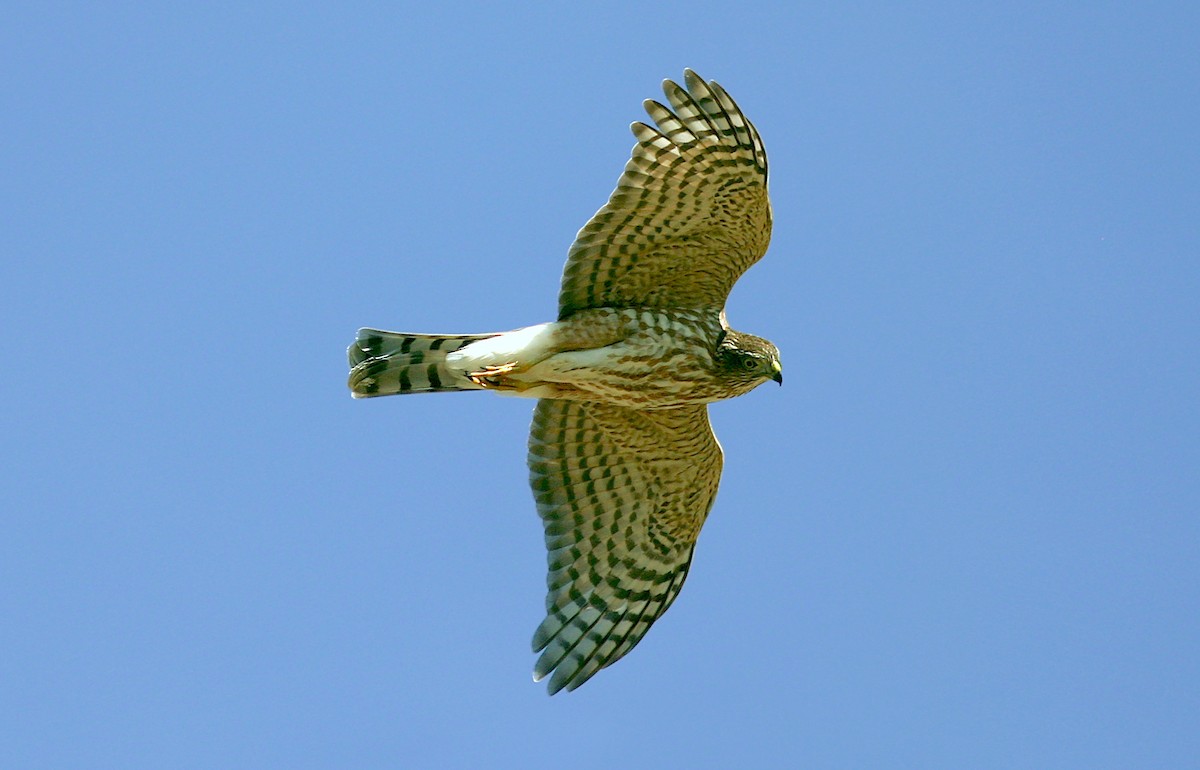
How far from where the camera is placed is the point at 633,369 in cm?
965

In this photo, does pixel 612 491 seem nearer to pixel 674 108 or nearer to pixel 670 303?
pixel 670 303

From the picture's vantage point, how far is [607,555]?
416 inches

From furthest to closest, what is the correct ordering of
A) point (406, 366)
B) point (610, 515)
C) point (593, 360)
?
point (610, 515) < point (406, 366) < point (593, 360)

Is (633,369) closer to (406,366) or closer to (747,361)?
(747,361)

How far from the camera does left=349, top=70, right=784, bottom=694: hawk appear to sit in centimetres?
927

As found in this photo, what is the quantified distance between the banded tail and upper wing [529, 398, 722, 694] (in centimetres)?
76

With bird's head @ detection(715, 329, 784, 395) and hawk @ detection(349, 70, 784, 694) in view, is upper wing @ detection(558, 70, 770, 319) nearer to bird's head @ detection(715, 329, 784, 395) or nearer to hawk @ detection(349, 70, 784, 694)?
hawk @ detection(349, 70, 784, 694)

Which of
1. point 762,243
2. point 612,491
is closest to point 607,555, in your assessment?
point 612,491

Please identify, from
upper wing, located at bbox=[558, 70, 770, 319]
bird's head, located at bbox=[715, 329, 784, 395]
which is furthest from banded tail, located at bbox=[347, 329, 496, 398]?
bird's head, located at bbox=[715, 329, 784, 395]

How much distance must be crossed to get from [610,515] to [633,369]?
133 cm

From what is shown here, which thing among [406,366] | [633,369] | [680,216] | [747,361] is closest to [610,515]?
[633,369]

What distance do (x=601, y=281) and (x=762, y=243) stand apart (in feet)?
3.25

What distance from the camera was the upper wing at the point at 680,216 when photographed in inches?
362

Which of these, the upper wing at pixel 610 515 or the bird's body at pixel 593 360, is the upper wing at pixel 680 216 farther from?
the upper wing at pixel 610 515
